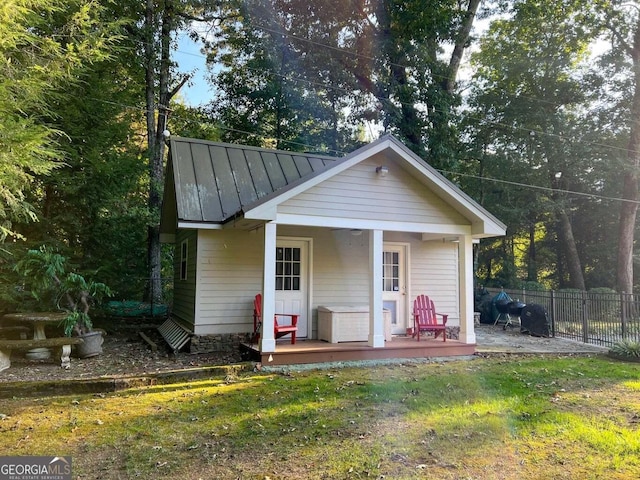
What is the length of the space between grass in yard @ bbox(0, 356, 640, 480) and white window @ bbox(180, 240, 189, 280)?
426 centimetres

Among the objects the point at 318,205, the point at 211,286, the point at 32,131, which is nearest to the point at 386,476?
the point at 318,205

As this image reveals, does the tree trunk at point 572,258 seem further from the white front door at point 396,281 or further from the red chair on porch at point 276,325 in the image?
the red chair on porch at point 276,325

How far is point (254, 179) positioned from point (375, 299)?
3732 millimetres

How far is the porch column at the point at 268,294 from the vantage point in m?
6.73

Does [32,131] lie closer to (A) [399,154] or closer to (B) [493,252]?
(A) [399,154]

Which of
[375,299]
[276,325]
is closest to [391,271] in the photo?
[375,299]

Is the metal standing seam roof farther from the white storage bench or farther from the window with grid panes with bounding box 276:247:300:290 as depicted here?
the white storage bench

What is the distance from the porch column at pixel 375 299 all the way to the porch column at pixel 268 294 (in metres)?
1.87

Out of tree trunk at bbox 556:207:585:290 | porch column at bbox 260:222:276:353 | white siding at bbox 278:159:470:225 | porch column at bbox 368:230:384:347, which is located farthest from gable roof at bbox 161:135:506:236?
tree trunk at bbox 556:207:585:290

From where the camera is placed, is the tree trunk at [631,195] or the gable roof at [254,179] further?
the tree trunk at [631,195]

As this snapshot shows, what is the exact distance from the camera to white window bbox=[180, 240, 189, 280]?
9.66m

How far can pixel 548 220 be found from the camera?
943 inches

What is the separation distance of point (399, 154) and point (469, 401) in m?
4.46

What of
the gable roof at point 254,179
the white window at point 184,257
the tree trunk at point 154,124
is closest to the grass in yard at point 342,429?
the gable roof at point 254,179
